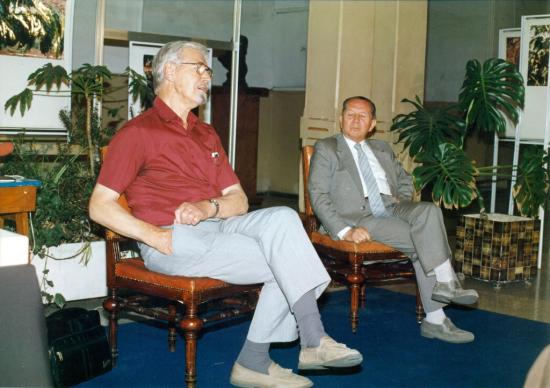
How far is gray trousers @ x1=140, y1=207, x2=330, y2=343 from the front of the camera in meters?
3.07

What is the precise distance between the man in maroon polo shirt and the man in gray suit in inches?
37.4

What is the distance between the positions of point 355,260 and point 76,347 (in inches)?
60.7

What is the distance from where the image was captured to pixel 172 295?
3.18 meters

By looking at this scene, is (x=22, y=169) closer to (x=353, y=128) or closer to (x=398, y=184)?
(x=353, y=128)

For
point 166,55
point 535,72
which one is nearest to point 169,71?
point 166,55

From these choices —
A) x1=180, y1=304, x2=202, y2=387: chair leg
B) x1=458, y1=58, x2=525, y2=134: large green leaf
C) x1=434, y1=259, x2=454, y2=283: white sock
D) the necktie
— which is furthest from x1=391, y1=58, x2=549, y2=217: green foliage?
x1=180, y1=304, x2=202, y2=387: chair leg

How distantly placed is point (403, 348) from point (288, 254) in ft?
3.67

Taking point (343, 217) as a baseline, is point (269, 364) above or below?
below

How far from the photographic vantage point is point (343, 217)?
4.27 meters

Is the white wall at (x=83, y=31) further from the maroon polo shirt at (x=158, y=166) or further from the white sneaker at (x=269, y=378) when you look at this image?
the white sneaker at (x=269, y=378)

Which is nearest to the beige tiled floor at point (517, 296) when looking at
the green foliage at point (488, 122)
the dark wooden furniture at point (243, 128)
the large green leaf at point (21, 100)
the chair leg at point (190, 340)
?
the green foliage at point (488, 122)

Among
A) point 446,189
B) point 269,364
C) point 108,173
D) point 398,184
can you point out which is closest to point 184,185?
point 108,173

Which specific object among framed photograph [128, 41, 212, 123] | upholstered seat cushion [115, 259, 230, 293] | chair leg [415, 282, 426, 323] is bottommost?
chair leg [415, 282, 426, 323]

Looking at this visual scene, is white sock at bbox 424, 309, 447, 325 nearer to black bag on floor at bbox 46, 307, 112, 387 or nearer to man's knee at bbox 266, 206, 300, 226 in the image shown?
man's knee at bbox 266, 206, 300, 226
